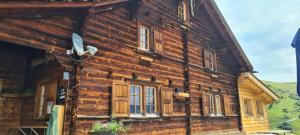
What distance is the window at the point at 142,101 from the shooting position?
32.5 ft

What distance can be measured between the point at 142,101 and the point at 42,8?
492 centimetres

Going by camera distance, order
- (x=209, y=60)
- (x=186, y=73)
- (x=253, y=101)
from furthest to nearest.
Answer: (x=253, y=101) → (x=209, y=60) → (x=186, y=73)

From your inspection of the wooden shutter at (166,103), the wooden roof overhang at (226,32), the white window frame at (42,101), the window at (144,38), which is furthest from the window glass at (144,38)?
the wooden roof overhang at (226,32)

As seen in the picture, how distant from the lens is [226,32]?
16.1 m

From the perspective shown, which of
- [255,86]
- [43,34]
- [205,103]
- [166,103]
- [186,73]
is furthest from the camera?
[255,86]

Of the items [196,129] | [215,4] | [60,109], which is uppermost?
[215,4]

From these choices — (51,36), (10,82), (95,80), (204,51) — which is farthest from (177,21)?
(10,82)

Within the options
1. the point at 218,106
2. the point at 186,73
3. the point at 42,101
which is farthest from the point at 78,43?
the point at 218,106

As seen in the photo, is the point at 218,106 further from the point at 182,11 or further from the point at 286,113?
the point at 286,113

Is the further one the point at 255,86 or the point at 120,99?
the point at 255,86

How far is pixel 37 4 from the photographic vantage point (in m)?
6.77

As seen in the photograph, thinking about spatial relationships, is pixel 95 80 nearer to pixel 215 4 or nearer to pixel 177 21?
pixel 177 21

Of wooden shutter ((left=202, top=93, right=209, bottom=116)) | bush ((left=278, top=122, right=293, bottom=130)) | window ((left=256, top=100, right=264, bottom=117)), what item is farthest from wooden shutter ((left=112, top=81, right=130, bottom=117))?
bush ((left=278, top=122, right=293, bottom=130))

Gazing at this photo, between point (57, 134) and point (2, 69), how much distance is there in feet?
12.1
